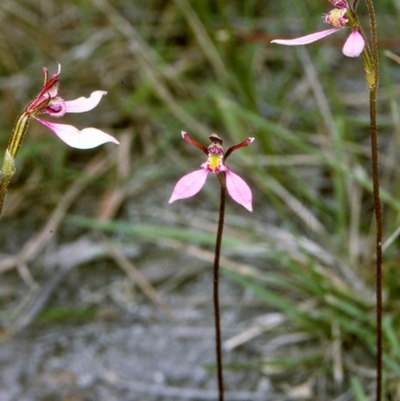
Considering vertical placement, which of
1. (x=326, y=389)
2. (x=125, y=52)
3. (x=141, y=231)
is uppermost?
(x=125, y=52)

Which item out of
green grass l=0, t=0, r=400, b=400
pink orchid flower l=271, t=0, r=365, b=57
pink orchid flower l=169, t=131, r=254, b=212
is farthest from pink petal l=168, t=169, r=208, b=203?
green grass l=0, t=0, r=400, b=400

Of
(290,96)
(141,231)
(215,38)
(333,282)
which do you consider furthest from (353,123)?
(141,231)

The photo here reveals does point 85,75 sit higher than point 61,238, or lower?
higher

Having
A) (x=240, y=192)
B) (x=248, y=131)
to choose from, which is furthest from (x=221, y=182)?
(x=248, y=131)

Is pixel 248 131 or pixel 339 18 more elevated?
pixel 248 131

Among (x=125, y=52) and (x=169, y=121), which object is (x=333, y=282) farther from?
(x=125, y=52)

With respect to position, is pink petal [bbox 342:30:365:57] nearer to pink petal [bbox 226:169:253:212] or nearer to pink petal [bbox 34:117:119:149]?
pink petal [bbox 226:169:253:212]

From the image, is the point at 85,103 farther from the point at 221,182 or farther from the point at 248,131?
the point at 248,131
